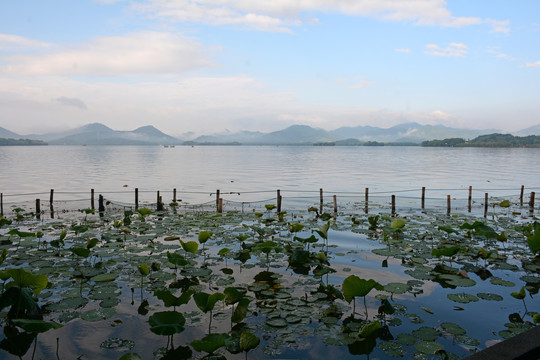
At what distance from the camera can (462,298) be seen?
797 cm

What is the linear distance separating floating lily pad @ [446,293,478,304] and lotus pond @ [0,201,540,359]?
0.03m

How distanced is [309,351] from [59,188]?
4043 centimetres

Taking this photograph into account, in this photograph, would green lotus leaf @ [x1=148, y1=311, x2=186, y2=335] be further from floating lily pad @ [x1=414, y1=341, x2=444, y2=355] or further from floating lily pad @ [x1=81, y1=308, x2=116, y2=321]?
floating lily pad @ [x1=414, y1=341, x2=444, y2=355]

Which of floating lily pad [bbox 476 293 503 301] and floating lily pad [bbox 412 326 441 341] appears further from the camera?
floating lily pad [bbox 476 293 503 301]

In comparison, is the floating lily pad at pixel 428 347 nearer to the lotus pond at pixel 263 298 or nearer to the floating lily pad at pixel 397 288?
the lotus pond at pixel 263 298

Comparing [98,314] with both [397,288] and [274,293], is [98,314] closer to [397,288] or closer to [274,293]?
[274,293]

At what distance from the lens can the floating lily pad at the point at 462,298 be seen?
25.8 feet

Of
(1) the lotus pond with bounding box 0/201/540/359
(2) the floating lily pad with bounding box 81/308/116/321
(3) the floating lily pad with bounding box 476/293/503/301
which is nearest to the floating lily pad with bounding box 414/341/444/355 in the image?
(1) the lotus pond with bounding box 0/201/540/359

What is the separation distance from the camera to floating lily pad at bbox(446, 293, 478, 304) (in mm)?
7856

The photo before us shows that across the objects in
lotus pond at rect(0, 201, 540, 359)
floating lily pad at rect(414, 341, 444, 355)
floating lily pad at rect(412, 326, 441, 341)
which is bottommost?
lotus pond at rect(0, 201, 540, 359)

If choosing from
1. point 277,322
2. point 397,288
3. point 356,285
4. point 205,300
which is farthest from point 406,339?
point 205,300

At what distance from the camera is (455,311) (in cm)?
745

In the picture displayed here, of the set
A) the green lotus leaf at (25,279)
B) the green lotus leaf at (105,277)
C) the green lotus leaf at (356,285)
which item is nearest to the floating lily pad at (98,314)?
the green lotus leaf at (25,279)

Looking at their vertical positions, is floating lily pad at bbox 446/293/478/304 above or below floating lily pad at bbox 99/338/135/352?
above
